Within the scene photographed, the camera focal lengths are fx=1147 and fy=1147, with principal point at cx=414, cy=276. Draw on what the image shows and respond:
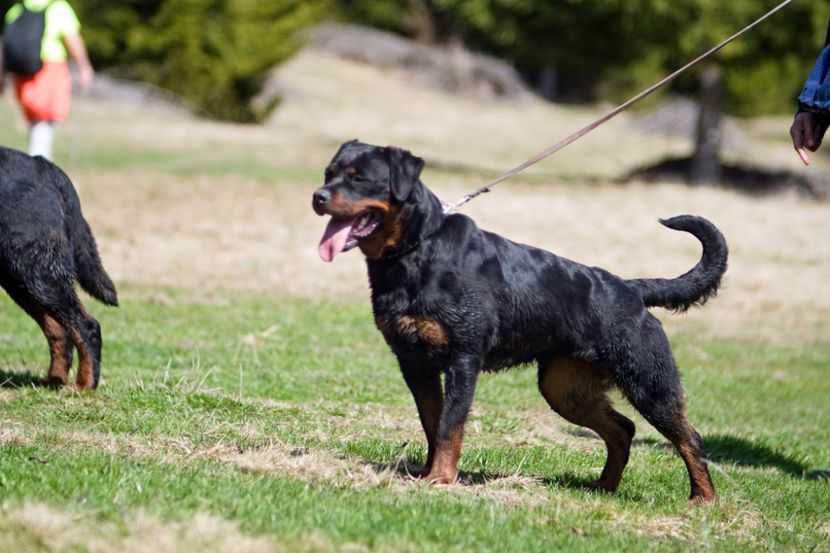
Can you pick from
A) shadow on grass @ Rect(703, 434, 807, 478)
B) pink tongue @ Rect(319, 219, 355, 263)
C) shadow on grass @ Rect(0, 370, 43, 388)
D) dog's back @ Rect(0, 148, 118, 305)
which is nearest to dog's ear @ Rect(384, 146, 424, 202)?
pink tongue @ Rect(319, 219, 355, 263)

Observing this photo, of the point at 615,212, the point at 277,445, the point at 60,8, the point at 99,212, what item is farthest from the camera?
the point at 615,212

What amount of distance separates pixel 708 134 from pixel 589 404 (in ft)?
68.5

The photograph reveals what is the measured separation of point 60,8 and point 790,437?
9081 millimetres

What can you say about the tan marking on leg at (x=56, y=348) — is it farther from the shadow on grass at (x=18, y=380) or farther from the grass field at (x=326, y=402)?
the grass field at (x=326, y=402)

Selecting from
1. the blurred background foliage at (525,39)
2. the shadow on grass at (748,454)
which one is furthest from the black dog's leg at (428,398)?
the blurred background foliage at (525,39)

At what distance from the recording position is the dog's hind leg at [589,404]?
244 inches

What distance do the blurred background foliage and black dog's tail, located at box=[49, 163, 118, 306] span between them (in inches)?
713

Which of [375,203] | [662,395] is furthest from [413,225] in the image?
[662,395]

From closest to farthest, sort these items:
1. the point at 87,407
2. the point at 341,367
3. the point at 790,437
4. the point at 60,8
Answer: the point at 87,407
the point at 790,437
the point at 341,367
the point at 60,8

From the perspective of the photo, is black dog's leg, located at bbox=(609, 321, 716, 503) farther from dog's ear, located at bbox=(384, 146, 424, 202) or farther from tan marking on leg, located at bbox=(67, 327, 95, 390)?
tan marking on leg, located at bbox=(67, 327, 95, 390)

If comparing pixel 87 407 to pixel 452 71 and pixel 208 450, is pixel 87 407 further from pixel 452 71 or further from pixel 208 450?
pixel 452 71

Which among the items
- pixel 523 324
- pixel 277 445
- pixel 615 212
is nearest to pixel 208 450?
pixel 277 445

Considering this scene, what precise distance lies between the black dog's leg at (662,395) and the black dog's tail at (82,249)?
3.69 meters

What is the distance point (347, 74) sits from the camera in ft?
151
